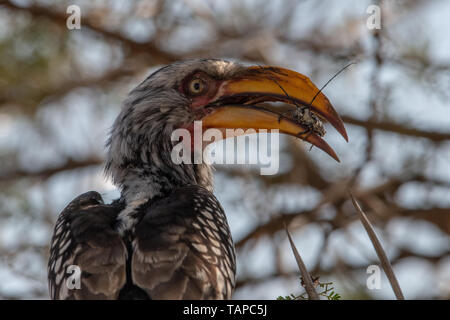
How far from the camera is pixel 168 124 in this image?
148 inches

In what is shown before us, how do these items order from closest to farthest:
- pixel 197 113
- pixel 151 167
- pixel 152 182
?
pixel 152 182
pixel 151 167
pixel 197 113

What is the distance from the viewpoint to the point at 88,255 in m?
2.69

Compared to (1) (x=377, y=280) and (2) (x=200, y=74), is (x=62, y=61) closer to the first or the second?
(2) (x=200, y=74)

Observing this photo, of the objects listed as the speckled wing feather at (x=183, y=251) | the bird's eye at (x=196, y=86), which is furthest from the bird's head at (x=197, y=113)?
the speckled wing feather at (x=183, y=251)

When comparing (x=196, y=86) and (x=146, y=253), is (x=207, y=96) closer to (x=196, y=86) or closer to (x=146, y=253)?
(x=196, y=86)

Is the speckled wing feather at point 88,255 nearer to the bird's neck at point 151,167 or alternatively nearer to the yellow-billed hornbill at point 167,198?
the yellow-billed hornbill at point 167,198

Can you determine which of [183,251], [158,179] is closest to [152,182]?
[158,179]

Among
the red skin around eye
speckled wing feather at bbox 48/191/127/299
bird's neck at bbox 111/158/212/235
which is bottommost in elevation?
speckled wing feather at bbox 48/191/127/299

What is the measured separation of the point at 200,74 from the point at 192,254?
1421 millimetres

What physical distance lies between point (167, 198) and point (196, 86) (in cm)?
86

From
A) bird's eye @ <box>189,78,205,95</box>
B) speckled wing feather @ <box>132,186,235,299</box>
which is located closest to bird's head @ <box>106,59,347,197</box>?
bird's eye @ <box>189,78,205,95</box>

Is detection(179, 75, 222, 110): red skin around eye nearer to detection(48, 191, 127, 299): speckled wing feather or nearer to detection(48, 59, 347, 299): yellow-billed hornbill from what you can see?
detection(48, 59, 347, 299): yellow-billed hornbill

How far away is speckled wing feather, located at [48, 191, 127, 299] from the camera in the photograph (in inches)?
102
